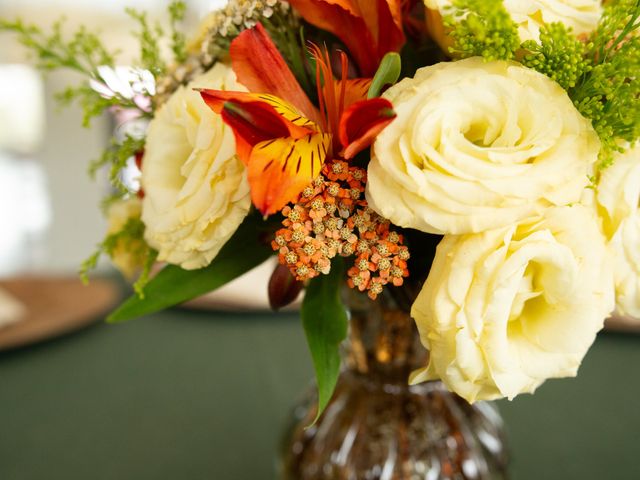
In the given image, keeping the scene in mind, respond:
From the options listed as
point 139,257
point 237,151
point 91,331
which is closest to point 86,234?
point 91,331

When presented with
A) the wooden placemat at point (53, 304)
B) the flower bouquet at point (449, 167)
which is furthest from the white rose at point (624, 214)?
the wooden placemat at point (53, 304)

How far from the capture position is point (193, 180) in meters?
0.40

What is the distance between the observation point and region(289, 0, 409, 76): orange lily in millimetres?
389

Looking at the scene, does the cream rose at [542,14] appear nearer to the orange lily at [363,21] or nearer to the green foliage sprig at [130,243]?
the orange lily at [363,21]

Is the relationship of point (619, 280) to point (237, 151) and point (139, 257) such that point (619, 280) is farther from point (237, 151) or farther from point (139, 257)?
point (139, 257)

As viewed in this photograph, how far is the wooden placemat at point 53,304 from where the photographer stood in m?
0.92

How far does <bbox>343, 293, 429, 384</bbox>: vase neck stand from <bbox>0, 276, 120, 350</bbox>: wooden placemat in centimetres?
54

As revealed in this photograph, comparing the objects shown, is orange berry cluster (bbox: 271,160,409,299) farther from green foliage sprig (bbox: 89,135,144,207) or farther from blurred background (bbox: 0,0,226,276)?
blurred background (bbox: 0,0,226,276)

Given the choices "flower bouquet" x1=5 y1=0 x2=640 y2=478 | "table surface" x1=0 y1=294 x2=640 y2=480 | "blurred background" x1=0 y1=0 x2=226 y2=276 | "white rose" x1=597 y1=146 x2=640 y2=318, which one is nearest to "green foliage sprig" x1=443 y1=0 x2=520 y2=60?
"flower bouquet" x1=5 y1=0 x2=640 y2=478

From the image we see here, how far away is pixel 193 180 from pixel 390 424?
1.06 feet

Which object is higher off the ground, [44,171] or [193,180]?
[193,180]

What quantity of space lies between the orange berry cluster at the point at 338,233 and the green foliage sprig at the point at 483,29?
0.31ft

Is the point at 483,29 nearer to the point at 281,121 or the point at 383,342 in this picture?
the point at 281,121

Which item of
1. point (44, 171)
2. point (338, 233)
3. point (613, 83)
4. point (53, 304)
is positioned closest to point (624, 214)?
point (613, 83)
